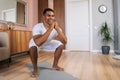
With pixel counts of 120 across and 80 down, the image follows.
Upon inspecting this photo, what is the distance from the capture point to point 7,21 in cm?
419

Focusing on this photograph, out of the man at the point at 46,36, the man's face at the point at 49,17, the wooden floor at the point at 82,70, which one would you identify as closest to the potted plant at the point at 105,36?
the wooden floor at the point at 82,70

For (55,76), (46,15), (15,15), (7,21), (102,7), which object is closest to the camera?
(55,76)

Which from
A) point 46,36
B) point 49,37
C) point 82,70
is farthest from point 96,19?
point 46,36

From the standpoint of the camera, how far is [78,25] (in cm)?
599

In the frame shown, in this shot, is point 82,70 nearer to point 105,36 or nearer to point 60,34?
point 60,34

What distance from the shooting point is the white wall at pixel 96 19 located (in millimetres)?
5547

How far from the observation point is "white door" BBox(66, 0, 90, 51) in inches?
233

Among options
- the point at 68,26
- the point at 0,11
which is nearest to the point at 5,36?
the point at 0,11

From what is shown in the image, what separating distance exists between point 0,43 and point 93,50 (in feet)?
12.0

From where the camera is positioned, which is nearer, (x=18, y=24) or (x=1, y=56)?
(x=1, y=56)

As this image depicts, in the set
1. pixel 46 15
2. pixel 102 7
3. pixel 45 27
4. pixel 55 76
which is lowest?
pixel 55 76

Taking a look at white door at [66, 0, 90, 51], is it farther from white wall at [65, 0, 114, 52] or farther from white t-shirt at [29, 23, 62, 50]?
white t-shirt at [29, 23, 62, 50]

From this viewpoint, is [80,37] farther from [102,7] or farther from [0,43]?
[0,43]

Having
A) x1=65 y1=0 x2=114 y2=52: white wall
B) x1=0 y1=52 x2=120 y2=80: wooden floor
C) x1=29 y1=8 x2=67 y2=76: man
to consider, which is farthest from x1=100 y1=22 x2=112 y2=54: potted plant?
x1=29 y1=8 x2=67 y2=76: man
